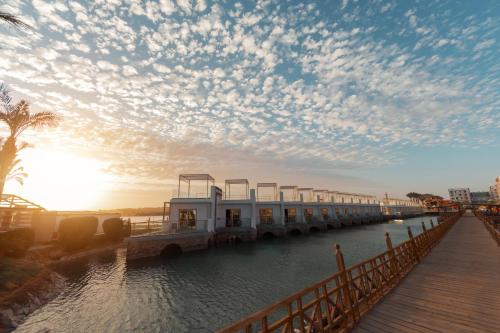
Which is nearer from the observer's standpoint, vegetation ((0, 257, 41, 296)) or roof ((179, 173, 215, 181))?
vegetation ((0, 257, 41, 296))

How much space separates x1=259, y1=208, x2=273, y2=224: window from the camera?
125ft

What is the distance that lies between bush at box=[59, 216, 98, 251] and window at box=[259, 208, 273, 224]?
24.5m

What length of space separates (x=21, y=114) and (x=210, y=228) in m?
22.0

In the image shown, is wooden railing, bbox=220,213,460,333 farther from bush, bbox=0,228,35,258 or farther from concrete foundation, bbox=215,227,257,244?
concrete foundation, bbox=215,227,257,244

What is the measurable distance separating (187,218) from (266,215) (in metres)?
14.8

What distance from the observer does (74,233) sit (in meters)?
22.8

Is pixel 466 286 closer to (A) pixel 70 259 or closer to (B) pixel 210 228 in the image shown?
(B) pixel 210 228

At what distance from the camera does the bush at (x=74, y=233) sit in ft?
73.1

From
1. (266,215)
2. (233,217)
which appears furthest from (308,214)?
(233,217)

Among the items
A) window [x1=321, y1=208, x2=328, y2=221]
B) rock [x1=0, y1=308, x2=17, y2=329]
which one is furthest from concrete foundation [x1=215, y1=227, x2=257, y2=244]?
window [x1=321, y1=208, x2=328, y2=221]

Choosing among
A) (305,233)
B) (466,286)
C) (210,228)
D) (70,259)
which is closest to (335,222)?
(305,233)

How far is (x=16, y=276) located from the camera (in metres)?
13.0

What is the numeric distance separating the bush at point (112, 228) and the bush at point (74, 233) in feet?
13.3

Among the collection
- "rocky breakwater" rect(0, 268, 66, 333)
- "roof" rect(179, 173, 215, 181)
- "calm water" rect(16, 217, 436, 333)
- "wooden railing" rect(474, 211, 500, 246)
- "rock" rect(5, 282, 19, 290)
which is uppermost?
"roof" rect(179, 173, 215, 181)
